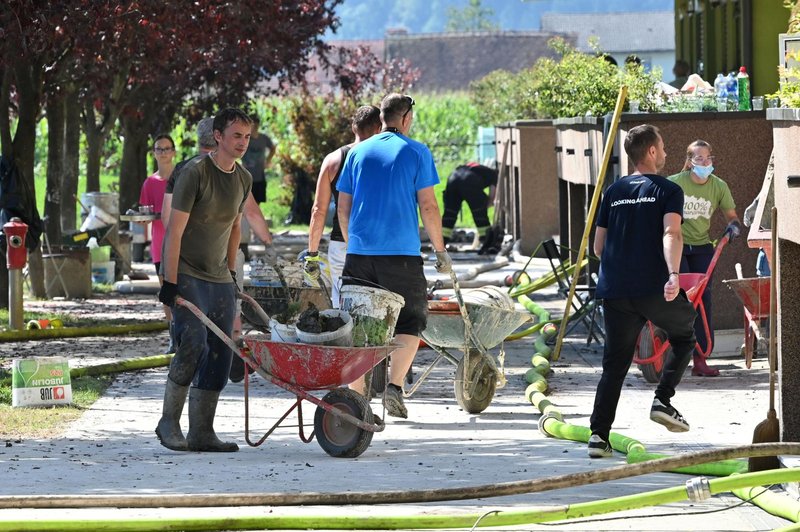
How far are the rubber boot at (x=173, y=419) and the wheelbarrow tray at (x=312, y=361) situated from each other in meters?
0.52

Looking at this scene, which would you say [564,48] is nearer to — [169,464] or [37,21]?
[37,21]

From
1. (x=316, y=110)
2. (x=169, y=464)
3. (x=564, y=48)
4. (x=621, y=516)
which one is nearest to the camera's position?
(x=621, y=516)

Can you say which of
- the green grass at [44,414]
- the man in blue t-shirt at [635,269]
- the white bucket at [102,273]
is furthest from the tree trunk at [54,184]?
the man in blue t-shirt at [635,269]

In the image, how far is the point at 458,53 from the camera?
10762 centimetres

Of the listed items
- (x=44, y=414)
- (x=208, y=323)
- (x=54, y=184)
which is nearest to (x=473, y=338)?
(x=208, y=323)

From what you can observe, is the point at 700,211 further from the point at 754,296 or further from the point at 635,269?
the point at 635,269

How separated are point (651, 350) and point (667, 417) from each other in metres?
2.73

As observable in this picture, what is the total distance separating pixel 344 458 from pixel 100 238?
12.2 m

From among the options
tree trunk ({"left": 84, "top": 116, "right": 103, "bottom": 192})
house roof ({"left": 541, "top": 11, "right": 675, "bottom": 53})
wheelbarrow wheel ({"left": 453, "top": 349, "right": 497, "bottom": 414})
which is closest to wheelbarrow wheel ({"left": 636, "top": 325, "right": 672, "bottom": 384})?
wheelbarrow wheel ({"left": 453, "top": 349, "right": 497, "bottom": 414})

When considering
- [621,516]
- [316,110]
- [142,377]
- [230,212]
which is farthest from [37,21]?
[316,110]

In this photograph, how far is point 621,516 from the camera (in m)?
6.93

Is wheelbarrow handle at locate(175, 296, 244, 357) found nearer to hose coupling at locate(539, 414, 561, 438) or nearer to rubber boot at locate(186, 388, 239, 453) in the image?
rubber boot at locate(186, 388, 239, 453)

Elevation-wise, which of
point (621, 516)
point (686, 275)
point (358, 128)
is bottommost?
point (621, 516)

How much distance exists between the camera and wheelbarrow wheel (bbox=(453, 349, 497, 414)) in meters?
10.1
